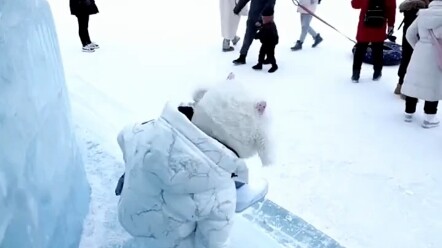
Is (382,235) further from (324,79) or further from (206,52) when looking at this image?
(206,52)

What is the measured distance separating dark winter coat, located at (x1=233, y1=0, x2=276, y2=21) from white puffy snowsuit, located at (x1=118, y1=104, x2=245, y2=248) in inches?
155

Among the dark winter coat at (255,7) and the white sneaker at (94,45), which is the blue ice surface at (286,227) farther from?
the white sneaker at (94,45)

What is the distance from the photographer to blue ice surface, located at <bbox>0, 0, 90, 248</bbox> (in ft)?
5.69

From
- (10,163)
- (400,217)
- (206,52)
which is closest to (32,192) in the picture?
(10,163)

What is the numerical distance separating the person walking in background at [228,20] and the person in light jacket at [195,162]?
464 cm

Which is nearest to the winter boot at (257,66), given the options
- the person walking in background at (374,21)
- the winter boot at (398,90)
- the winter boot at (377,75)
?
the person walking in background at (374,21)

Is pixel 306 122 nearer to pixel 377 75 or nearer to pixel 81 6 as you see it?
pixel 377 75

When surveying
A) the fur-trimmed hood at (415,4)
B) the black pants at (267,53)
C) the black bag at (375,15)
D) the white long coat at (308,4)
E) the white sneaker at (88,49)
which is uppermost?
the fur-trimmed hood at (415,4)

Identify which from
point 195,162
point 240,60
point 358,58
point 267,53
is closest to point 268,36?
point 267,53

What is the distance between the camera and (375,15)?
492 centimetres

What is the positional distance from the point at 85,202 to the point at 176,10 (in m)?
6.87

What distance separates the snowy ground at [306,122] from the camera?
303cm

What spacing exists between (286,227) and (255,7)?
3.59 m

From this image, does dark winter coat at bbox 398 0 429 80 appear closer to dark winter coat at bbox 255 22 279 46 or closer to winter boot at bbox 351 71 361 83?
winter boot at bbox 351 71 361 83
